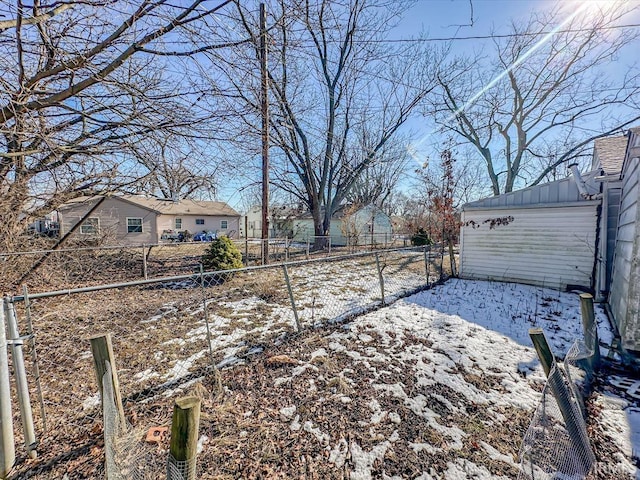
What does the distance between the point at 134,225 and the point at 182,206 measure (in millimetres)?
4574

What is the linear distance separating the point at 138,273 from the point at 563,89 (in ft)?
73.7

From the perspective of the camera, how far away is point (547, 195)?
721 cm

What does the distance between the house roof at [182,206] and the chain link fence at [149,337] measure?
15.5 meters

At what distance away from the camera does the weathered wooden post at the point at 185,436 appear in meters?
1.15

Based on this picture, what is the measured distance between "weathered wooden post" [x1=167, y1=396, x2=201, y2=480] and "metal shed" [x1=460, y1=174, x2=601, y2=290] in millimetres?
8880

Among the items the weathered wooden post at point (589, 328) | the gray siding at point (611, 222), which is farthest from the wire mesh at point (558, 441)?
the gray siding at point (611, 222)

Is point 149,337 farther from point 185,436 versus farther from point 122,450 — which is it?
point 185,436

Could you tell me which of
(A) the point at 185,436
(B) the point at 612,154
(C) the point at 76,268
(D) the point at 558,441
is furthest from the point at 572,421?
(C) the point at 76,268

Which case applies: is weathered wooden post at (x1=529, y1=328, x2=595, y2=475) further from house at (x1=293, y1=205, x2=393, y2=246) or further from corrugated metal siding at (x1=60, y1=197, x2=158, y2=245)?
corrugated metal siding at (x1=60, y1=197, x2=158, y2=245)

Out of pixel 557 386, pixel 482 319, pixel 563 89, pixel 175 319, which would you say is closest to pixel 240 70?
pixel 175 319

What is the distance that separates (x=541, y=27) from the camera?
13.2 m

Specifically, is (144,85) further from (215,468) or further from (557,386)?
(557,386)

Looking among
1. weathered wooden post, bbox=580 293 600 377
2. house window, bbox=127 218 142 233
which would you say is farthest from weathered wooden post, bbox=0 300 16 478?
house window, bbox=127 218 142 233

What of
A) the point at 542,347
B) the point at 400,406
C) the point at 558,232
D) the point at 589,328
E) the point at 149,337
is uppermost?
the point at 558,232
